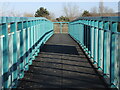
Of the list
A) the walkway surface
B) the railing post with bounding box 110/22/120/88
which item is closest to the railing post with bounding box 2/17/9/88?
the walkway surface

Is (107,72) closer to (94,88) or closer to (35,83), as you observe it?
(94,88)

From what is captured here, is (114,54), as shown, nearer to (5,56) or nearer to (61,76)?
(61,76)

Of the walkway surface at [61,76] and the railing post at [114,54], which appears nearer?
the railing post at [114,54]

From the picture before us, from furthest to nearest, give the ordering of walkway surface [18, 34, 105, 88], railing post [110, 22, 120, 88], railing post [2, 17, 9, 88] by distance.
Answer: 1. walkway surface [18, 34, 105, 88]
2. railing post [110, 22, 120, 88]
3. railing post [2, 17, 9, 88]

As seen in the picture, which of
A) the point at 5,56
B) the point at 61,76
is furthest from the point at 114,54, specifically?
the point at 5,56

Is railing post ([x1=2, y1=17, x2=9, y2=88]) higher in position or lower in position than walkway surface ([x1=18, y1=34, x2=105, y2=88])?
higher

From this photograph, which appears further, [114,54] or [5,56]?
[114,54]

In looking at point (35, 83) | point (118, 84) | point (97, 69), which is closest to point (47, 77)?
point (35, 83)

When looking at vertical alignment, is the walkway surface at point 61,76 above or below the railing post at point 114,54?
below

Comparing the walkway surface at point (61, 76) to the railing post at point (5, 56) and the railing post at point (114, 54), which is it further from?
the railing post at point (5, 56)

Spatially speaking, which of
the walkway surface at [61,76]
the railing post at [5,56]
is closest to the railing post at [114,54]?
the walkway surface at [61,76]

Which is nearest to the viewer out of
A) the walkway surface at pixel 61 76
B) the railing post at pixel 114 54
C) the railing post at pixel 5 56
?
the railing post at pixel 5 56

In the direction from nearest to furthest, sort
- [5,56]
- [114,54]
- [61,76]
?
[5,56] → [114,54] → [61,76]

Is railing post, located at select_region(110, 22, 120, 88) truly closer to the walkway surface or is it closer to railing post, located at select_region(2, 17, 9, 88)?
the walkway surface
